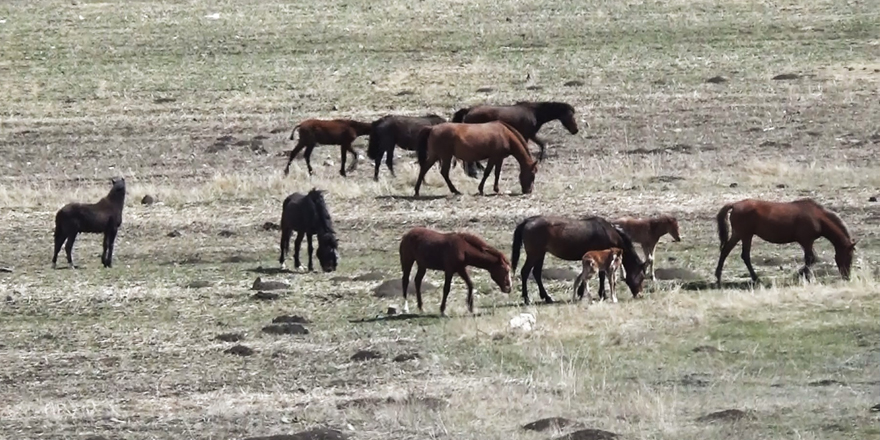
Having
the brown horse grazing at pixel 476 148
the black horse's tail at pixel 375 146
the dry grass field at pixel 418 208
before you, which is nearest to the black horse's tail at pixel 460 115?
the dry grass field at pixel 418 208

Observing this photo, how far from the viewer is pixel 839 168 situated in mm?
26594

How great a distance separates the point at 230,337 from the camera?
1612 cm

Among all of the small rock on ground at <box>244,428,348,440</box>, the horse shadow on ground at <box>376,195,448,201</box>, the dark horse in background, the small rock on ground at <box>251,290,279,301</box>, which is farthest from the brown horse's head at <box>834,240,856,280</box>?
the horse shadow on ground at <box>376,195,448,201</box>

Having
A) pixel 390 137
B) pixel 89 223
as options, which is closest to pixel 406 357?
pixel 89 223

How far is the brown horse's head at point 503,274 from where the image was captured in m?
16.7

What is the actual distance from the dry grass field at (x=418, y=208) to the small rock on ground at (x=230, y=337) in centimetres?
10

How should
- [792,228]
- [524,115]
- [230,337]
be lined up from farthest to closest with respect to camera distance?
1. [524,115]
2. [792,228]
3. [230,337]

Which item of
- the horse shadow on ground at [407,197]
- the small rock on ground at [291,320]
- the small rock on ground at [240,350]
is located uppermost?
the small rock on ground at [240,350]

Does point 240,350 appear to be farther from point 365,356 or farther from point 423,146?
point 423,146

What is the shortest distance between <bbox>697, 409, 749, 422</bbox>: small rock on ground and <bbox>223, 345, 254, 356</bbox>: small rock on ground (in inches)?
186

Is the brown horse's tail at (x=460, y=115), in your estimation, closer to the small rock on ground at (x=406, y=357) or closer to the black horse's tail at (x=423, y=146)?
the black horse's tail at (x=423, y=146)

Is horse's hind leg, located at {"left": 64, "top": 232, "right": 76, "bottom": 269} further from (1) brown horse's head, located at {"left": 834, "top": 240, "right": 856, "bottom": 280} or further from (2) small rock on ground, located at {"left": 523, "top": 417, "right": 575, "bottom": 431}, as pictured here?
(2) small rock on ground, located at {"left": 523, "top": 417, "right": 575, "bottom": 431}

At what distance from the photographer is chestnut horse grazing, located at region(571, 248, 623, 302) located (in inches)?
658

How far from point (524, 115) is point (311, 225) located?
9.02 metres
